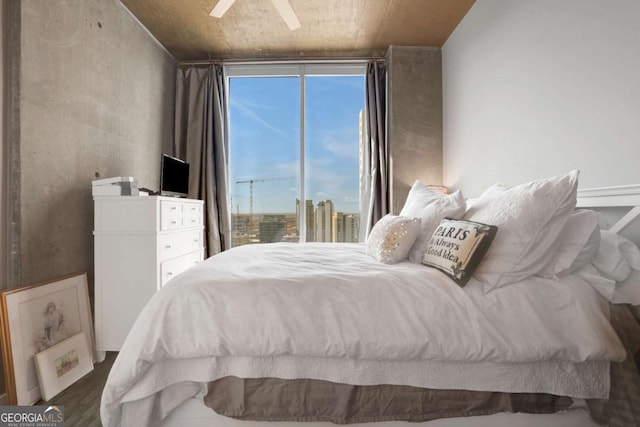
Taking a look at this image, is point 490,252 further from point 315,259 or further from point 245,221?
point 245,221

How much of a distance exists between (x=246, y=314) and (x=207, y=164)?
2813 millimetres

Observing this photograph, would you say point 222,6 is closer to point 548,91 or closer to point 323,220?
point 548,91

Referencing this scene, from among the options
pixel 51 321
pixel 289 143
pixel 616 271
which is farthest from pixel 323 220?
pixel 616 271

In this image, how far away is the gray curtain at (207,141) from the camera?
3.50 meters

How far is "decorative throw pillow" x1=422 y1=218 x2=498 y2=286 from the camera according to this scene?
47.1 inches

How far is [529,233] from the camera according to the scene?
1200 mm

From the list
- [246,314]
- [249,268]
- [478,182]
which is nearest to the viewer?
[246,314]

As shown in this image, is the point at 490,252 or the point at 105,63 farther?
the point at 105,63

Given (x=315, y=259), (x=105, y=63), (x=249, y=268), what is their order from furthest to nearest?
(x=105, y=63)
(x=315, y=259)
(x=249, y=268)

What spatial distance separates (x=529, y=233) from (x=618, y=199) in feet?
1.73

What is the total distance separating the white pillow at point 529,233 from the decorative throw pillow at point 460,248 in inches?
2.1

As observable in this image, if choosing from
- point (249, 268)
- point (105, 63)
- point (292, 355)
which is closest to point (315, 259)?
point (249, 268)

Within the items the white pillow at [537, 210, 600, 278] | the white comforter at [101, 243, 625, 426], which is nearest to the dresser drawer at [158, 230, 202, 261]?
the white comforter at [101, 243, 625, 426]

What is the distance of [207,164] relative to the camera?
3.52m
